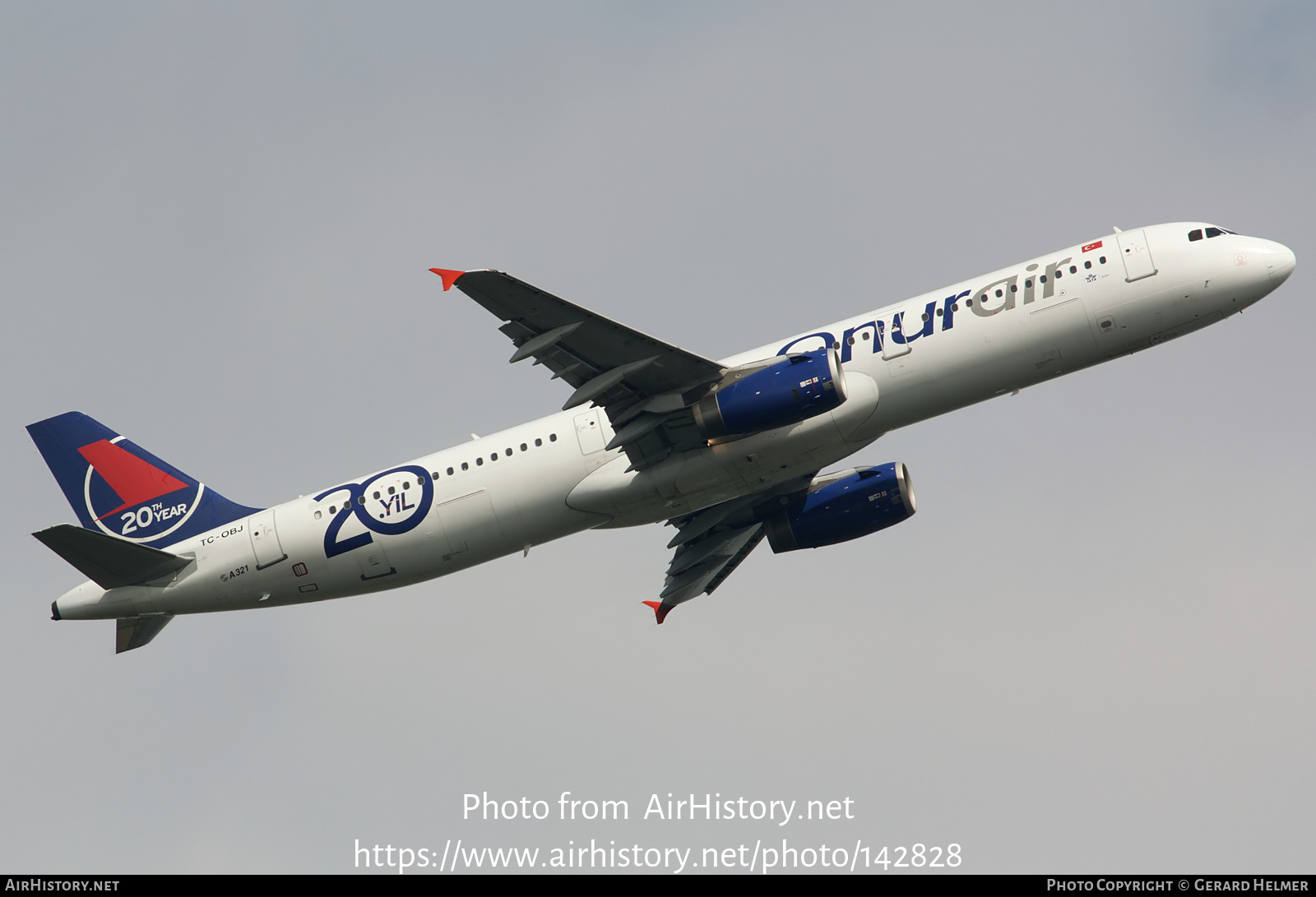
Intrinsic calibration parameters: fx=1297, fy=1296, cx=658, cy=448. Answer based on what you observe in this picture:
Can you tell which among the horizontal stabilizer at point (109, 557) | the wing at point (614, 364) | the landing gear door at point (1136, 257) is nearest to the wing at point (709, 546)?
the wing at point (614, 364)

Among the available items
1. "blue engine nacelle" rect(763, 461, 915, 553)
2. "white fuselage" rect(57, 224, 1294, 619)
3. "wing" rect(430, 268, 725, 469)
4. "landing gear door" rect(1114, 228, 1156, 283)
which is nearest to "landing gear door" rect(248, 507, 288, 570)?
"white fuselage" rect(57, 224, 1294, 619)

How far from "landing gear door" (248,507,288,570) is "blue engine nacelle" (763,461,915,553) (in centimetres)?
1814

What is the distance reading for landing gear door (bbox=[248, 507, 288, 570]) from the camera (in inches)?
1724

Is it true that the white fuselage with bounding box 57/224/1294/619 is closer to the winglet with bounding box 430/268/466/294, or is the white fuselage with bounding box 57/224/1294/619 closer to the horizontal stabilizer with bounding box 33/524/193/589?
the horizontal stabilizer with bounding box 33/524/193/589

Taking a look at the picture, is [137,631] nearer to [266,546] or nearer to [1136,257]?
[266,546]

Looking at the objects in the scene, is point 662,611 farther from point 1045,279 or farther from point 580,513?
point 1045,279

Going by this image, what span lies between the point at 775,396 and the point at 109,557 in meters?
22.6

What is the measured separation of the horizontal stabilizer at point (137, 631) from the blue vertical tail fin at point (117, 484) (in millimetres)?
3044

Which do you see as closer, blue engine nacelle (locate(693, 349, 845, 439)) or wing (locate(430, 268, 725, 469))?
wing (locate(430, 268, 725, 469))

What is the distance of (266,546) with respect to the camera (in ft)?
144

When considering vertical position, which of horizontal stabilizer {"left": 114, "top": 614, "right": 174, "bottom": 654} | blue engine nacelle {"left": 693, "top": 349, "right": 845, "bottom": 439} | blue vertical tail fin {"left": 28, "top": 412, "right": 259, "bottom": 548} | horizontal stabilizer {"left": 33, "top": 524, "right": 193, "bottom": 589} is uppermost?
blue vertical tail fin {"left": 28, "top": 412, "right": 259, "bottom": 548}

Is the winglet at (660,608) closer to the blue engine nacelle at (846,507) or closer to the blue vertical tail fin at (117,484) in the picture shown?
the blue engine nacelle at (846,507)

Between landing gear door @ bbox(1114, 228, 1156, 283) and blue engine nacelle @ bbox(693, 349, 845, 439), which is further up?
landing gear door @ bbox(1114, 228, 1156, 283)

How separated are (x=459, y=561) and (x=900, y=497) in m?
16.1
